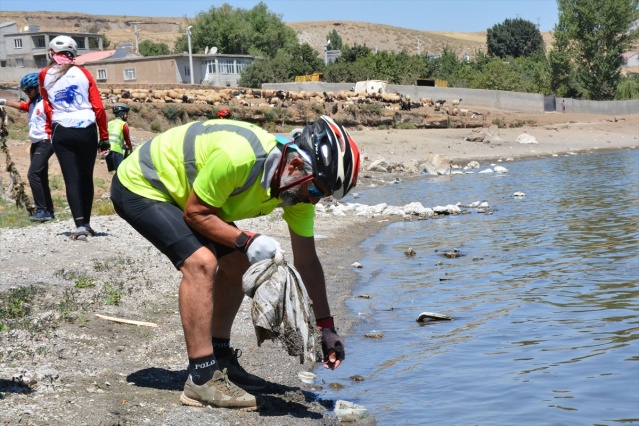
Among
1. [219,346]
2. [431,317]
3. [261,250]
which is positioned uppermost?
[261,250]

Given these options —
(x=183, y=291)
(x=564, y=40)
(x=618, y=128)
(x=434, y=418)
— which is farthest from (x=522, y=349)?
(x=564, y=40)

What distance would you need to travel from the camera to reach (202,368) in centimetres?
496

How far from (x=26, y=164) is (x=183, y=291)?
15042mm

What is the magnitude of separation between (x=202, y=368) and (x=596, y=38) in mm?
66743

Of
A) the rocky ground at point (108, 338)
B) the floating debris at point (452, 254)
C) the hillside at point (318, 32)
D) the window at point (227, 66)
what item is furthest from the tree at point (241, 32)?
the rocky ground at point (108, 338)

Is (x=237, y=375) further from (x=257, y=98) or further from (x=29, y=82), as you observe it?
(x=257, y=98)

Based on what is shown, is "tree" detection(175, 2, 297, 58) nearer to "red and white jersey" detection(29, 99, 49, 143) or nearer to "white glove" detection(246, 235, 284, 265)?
"red and white jersey" detection(29, 99, 49, 143)

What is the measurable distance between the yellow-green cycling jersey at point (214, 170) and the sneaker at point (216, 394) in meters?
0.91

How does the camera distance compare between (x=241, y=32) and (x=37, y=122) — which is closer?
(x=37, y=122)

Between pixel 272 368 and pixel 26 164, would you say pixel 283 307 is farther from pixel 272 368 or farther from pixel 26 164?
pixel 26 164

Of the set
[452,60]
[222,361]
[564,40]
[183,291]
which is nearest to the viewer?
[183,291]

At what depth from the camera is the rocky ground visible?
482 cm

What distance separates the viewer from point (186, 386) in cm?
504

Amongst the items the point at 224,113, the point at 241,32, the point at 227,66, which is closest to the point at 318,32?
the point at 241,32
